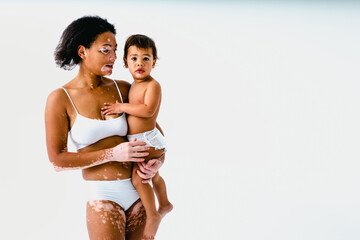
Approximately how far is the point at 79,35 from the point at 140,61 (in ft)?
1.11

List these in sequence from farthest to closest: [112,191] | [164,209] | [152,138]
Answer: [164,209] < [152,138] < [112,191]

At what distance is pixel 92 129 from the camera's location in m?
2.40

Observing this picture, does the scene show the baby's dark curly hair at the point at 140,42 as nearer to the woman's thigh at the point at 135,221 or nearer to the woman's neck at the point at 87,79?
the woman's neck at the point at 87,79

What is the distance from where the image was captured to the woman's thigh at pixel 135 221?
257 cm

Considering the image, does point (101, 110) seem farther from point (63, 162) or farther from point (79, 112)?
point (63, 162)

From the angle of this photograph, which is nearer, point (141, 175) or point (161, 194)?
point (141, 175)

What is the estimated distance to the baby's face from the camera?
2.50 meters

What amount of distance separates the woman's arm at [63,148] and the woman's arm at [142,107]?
0.56 ft

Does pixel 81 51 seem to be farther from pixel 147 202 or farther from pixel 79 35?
pixel 147 202

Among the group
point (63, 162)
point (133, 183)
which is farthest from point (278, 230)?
point (63, 162)

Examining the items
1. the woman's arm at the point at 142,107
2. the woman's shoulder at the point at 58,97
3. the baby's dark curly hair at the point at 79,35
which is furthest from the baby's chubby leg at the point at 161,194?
the baby's dark curly hair at the point at 79,35

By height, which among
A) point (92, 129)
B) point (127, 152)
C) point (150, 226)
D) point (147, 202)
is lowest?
point (150, 226)

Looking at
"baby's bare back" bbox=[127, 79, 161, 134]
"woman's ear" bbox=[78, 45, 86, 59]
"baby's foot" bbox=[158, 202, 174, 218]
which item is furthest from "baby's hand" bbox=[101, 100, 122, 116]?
"baby's foot" bbox=[158, 202, 174, 218]

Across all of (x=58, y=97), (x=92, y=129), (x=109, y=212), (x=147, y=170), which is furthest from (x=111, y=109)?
(x=109, y=212)
